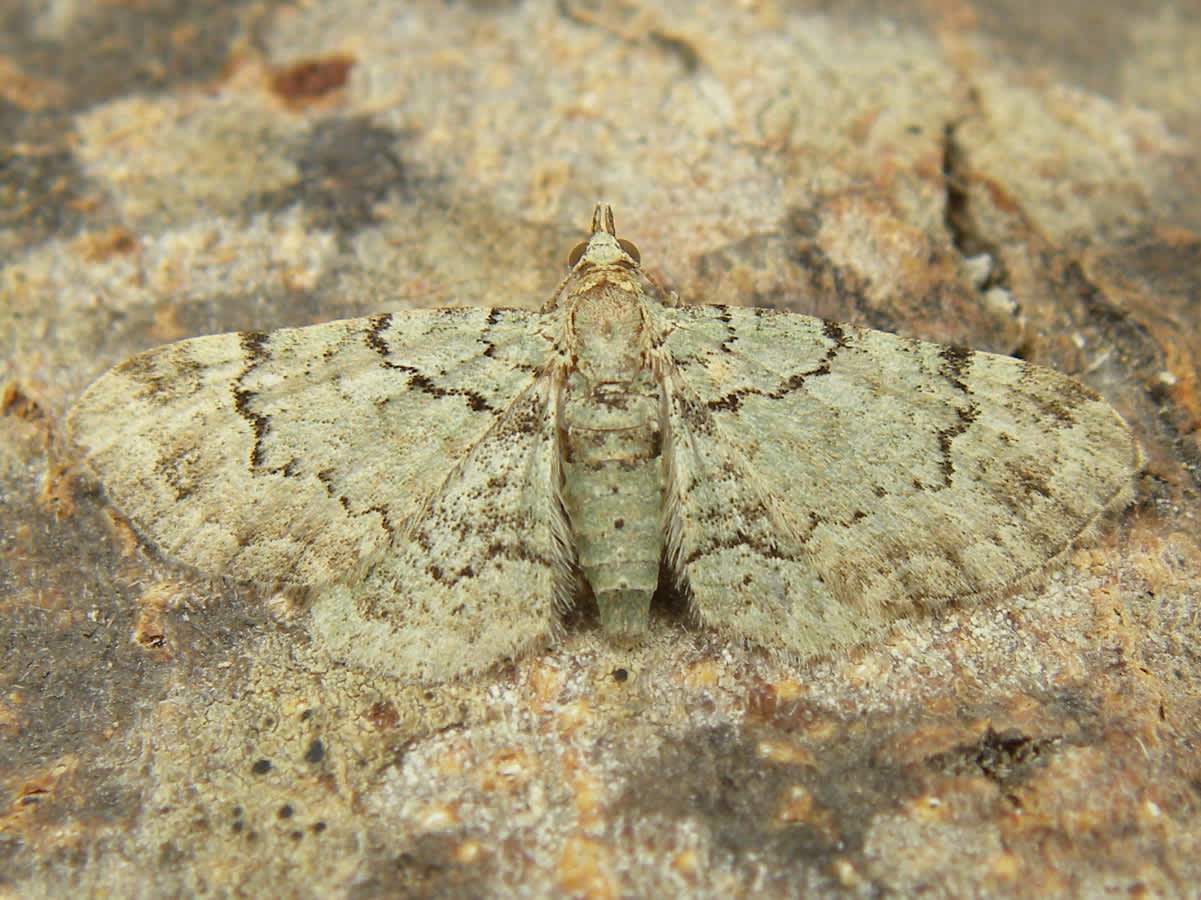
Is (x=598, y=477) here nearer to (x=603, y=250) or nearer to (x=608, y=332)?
(x=608, y=332)

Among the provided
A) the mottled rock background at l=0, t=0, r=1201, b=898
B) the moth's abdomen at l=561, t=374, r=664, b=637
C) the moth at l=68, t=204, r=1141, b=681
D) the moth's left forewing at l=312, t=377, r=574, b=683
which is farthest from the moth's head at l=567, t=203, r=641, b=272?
the moth's left forewing at l=312, t=377, r=574, b=683

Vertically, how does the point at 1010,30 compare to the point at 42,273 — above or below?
above

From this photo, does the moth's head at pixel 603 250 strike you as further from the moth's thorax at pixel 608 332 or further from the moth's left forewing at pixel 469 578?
the moth's left forewing at pixel 469 578

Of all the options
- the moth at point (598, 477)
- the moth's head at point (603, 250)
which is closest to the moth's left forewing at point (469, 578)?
the moth at point (598, 477)

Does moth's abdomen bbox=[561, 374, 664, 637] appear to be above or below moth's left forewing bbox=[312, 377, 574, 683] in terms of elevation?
above

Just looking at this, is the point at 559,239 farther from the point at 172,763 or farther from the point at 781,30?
the point at 172,763

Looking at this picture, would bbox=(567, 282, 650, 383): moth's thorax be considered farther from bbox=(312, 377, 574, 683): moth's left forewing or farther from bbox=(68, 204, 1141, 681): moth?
bbox=(312, 377, 574, 683): moth's left forewing

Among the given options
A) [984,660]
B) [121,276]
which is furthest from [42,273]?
[984,660]
